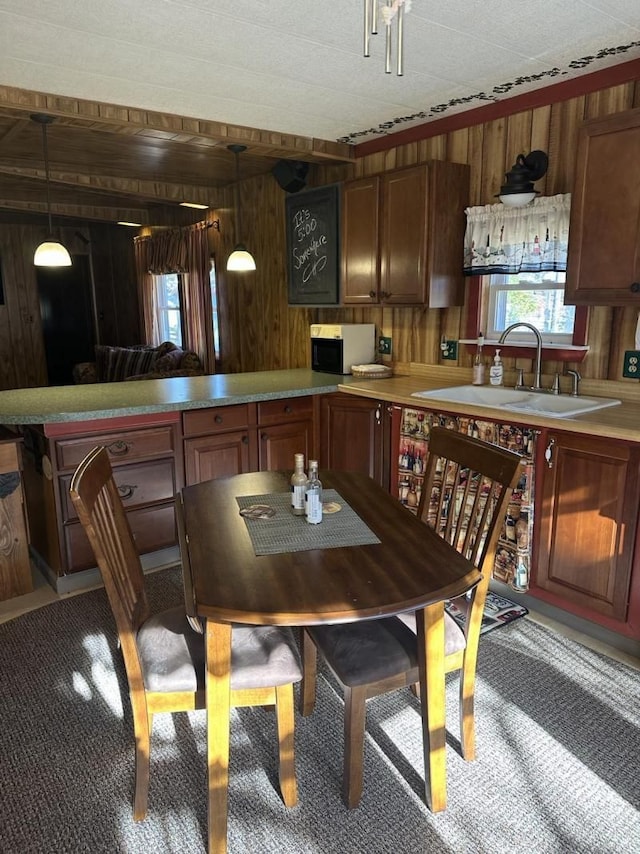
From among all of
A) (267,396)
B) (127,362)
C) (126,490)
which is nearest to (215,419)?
(267,396)

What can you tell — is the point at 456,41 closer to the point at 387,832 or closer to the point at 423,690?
the point at 423,690

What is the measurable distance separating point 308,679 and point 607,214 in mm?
2177

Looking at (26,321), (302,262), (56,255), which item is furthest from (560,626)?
(26,321)

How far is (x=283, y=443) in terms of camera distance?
355 centimetres

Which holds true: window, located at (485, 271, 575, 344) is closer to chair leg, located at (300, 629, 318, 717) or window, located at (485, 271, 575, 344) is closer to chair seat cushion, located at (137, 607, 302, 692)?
chair leg, located at (300, 629, 318, 717)

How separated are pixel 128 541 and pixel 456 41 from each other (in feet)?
7.58

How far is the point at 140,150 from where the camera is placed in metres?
4.14

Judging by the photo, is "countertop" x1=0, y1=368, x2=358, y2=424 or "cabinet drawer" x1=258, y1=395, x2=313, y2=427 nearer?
"countertop" x1=0, y1=368, x2=358, y2=424

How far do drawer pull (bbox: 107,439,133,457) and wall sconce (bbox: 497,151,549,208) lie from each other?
2.26 metres

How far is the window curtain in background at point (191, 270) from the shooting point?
19.1 ft

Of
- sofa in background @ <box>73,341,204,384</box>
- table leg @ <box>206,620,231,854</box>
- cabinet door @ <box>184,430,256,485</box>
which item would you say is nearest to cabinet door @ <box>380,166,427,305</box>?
cabinet door @ <box>184,430,256,485</box>

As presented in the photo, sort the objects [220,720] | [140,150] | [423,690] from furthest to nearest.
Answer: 1. [140,150]
2. [423,690]
3. [220,720]

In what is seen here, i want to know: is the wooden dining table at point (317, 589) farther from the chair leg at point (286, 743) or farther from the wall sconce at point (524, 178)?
the wall sconce at point (524, 178)

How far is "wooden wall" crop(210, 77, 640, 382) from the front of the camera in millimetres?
2879
